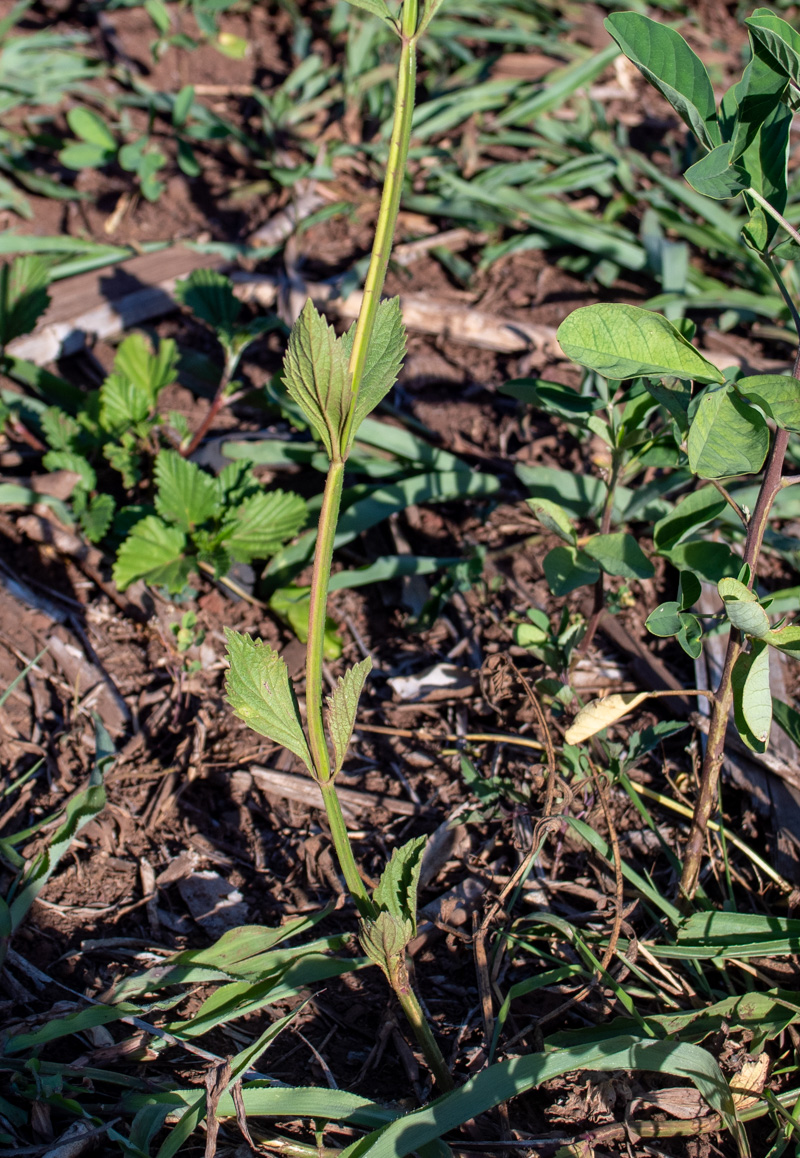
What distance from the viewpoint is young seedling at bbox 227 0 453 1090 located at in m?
1.02

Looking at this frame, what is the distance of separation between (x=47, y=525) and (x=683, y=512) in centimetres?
155

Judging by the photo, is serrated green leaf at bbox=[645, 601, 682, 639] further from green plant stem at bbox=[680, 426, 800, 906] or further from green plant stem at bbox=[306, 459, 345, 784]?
green plant stem at bbox=[306, 459, 345, 784]

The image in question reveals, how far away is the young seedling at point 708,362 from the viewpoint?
1.21 meters

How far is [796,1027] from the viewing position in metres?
1.51

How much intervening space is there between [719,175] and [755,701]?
0.73 meters

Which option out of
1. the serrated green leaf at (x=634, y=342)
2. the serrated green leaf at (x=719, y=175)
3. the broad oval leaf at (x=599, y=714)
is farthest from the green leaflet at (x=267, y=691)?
the serrated green leaf at (x=719, y=175)

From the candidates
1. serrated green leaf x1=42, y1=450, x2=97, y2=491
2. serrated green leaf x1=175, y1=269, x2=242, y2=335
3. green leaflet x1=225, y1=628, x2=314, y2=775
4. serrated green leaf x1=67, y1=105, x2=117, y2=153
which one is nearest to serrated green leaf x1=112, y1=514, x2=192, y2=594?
serrated green leaf x1=42, y1=450, x2=97, y2=491

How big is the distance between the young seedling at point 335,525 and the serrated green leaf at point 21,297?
1573 millimetres

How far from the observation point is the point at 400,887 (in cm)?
A: 134

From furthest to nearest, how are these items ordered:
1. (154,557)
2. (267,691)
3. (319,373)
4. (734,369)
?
(154,557), (734,369), (267,691), (319,373)

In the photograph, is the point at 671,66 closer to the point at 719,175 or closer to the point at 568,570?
the point at 719,175

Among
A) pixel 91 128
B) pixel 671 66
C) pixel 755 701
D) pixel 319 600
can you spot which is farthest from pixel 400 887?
pixel 91 128

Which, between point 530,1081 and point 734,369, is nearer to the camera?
point 530,1081

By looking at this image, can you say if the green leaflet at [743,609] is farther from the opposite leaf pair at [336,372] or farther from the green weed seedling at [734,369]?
the opposite leaf pair at [336,372]
